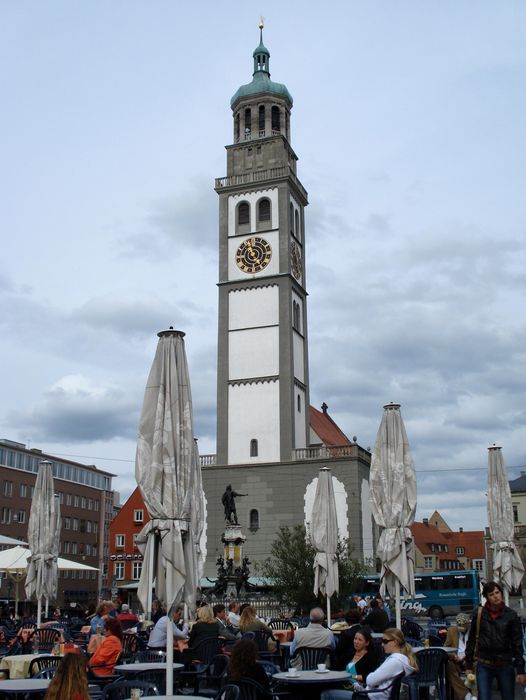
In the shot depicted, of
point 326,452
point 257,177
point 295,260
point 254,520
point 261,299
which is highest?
point 257,177

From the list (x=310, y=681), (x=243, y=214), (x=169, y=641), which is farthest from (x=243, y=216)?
(x=310, y=681)

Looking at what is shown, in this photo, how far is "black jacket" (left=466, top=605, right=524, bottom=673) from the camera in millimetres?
7480

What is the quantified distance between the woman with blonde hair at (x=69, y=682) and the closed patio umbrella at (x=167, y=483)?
322 cm

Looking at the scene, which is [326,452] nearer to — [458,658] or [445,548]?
[458,658]

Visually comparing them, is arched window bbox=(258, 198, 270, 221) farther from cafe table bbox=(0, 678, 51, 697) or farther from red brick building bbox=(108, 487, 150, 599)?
cafe table bbox=(0, 678, 51, 697)

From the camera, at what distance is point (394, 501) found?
14.4 meters

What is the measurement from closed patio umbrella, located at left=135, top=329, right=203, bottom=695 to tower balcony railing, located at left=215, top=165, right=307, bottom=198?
114ft

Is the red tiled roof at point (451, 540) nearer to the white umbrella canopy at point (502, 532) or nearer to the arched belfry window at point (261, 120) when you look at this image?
the arched belfry window at point (261, 120)

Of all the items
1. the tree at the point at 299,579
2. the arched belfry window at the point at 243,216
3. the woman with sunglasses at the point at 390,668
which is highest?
the arched belfry window at the point at 243,216

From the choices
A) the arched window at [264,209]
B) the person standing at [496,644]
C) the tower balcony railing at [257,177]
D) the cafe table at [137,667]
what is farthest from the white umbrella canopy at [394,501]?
the tower balcony railing at [257,177]

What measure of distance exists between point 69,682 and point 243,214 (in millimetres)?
39363

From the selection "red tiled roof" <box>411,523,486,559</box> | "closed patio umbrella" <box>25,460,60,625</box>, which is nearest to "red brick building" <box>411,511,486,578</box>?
"red tiled roof" <box>411,523,486,559</box>

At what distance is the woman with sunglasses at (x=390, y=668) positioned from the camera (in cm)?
726

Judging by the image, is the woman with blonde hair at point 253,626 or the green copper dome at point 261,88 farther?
the green copper dome at point 261,88
